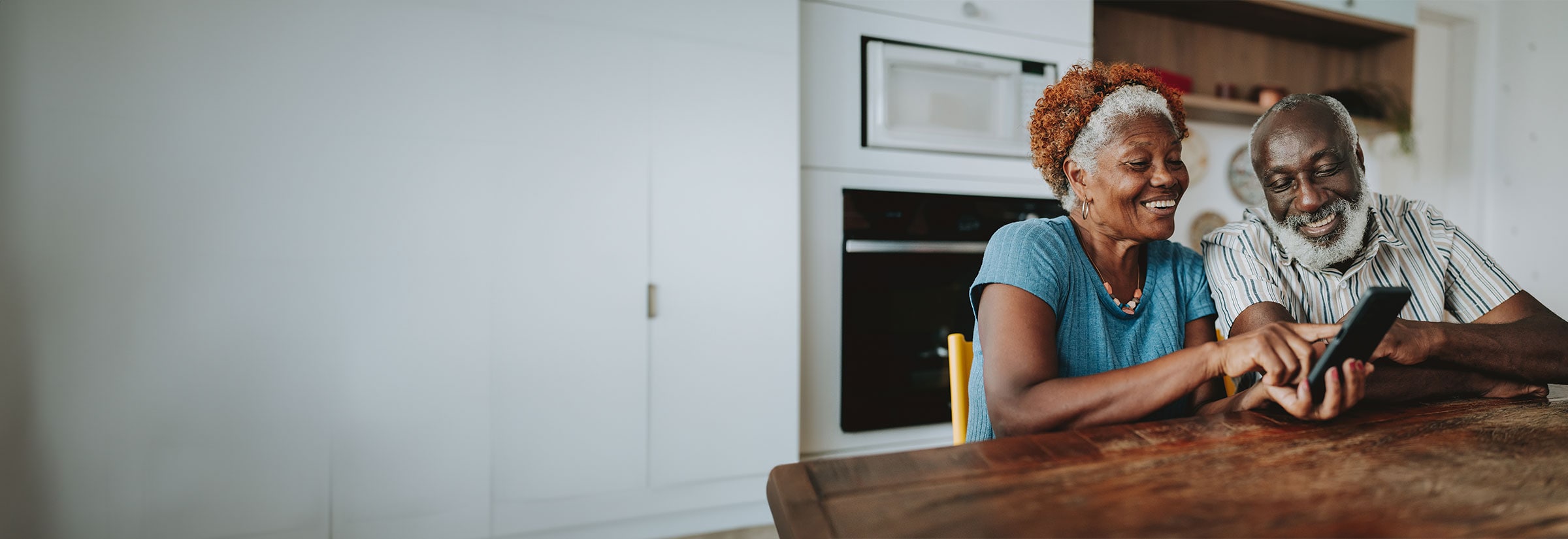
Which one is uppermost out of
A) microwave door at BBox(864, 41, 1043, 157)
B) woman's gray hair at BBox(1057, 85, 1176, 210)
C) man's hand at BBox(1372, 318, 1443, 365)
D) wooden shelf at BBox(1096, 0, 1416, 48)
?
wooden shelf at BBox(1096, 0, 1416, 48)

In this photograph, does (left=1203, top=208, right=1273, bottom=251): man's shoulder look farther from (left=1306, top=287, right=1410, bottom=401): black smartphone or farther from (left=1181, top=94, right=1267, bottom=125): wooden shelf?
(left=1181, top=94, right=1267, bottom=125): wooden shelf

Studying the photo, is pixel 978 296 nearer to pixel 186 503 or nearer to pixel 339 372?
pixel 339 372

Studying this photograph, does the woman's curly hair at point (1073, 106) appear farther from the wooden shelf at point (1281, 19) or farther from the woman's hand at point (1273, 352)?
the wooden shelf at point (1281, 19)

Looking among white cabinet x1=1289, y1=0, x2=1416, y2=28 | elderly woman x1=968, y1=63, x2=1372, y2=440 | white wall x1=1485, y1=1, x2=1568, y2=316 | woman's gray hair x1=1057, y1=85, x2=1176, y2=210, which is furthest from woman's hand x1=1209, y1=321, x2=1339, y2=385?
white wall x1=1485, y1=1, x2=1568, y2=316

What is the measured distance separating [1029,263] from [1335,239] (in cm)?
60

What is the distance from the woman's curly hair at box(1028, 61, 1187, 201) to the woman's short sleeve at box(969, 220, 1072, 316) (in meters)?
0.18

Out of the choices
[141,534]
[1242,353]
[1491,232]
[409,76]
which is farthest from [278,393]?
[1491,232]

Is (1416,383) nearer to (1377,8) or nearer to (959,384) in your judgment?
(959,384)

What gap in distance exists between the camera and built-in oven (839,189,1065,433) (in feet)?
7.19

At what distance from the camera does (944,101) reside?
2307 millimetres

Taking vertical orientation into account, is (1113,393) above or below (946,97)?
below

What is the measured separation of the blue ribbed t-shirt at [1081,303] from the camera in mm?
1011

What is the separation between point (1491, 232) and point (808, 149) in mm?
3795

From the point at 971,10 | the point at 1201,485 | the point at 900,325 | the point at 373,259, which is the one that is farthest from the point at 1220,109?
the point at 373,259
